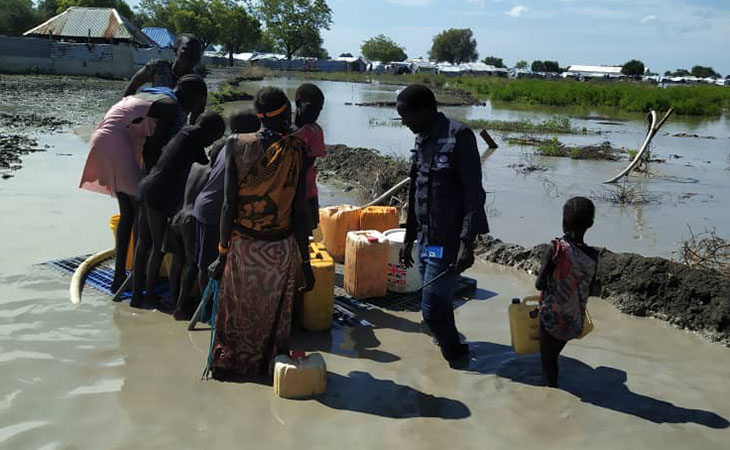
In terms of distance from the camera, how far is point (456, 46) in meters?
126

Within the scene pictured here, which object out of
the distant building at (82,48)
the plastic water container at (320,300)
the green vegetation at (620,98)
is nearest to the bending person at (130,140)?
the plastic water container at (320,300)

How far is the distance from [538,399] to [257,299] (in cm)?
177

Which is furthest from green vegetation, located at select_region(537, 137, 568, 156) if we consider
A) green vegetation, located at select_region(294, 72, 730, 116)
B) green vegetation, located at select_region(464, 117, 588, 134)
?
green vegetation, located at select_region(294, 72, 730, 116)

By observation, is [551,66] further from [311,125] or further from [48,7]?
[311,125]

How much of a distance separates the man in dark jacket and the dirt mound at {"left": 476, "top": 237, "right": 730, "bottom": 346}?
1567 mm

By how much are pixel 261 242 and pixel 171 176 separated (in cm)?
135

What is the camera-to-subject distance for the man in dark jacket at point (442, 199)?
12.8 ft

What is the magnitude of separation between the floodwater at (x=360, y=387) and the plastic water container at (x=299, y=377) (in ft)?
0.20

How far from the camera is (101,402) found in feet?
11.6

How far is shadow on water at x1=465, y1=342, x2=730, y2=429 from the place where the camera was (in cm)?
371

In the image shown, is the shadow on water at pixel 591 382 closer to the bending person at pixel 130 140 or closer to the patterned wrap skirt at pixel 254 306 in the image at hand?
the patterned wrap skirt at pixel 254 306

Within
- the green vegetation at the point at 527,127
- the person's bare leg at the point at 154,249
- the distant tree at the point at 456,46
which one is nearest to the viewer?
the person's bare leg at the point at 154,249

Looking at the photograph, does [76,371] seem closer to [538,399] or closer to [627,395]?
[538,399]

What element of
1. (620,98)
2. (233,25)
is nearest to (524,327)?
(620,98)
